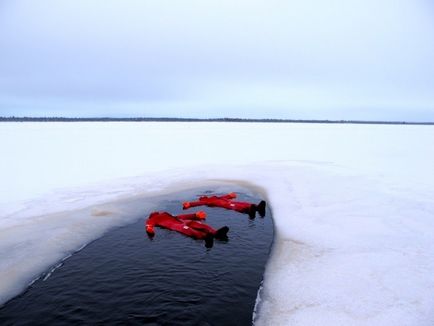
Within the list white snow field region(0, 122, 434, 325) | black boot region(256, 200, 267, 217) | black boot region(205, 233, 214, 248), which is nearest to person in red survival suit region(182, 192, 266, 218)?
black boot region(256, 200, 267, 217)

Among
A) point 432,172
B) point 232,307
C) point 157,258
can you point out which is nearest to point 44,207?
point 157,258

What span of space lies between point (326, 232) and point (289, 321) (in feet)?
12.1

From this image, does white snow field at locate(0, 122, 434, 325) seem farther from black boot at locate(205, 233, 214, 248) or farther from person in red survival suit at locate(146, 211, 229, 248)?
black boot at locate(205, 233, 214, 248)

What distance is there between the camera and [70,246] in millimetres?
7566

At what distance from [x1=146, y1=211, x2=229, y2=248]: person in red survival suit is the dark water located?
0.17 m

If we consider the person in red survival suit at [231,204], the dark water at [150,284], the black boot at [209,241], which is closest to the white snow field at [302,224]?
the dark water at [150,284]

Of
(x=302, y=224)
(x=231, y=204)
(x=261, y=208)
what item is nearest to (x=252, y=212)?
(x=261, y=208)

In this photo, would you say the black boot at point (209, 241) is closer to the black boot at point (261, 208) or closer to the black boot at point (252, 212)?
the black boot at point (252, 212)

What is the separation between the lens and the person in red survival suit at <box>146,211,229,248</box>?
8.13 m

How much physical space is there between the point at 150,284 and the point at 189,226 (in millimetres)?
2758

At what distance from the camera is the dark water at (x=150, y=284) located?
5102mm

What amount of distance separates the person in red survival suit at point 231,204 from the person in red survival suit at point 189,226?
149 centimetres

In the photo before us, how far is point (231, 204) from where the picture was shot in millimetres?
10812

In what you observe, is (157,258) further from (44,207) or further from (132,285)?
(44,207)
